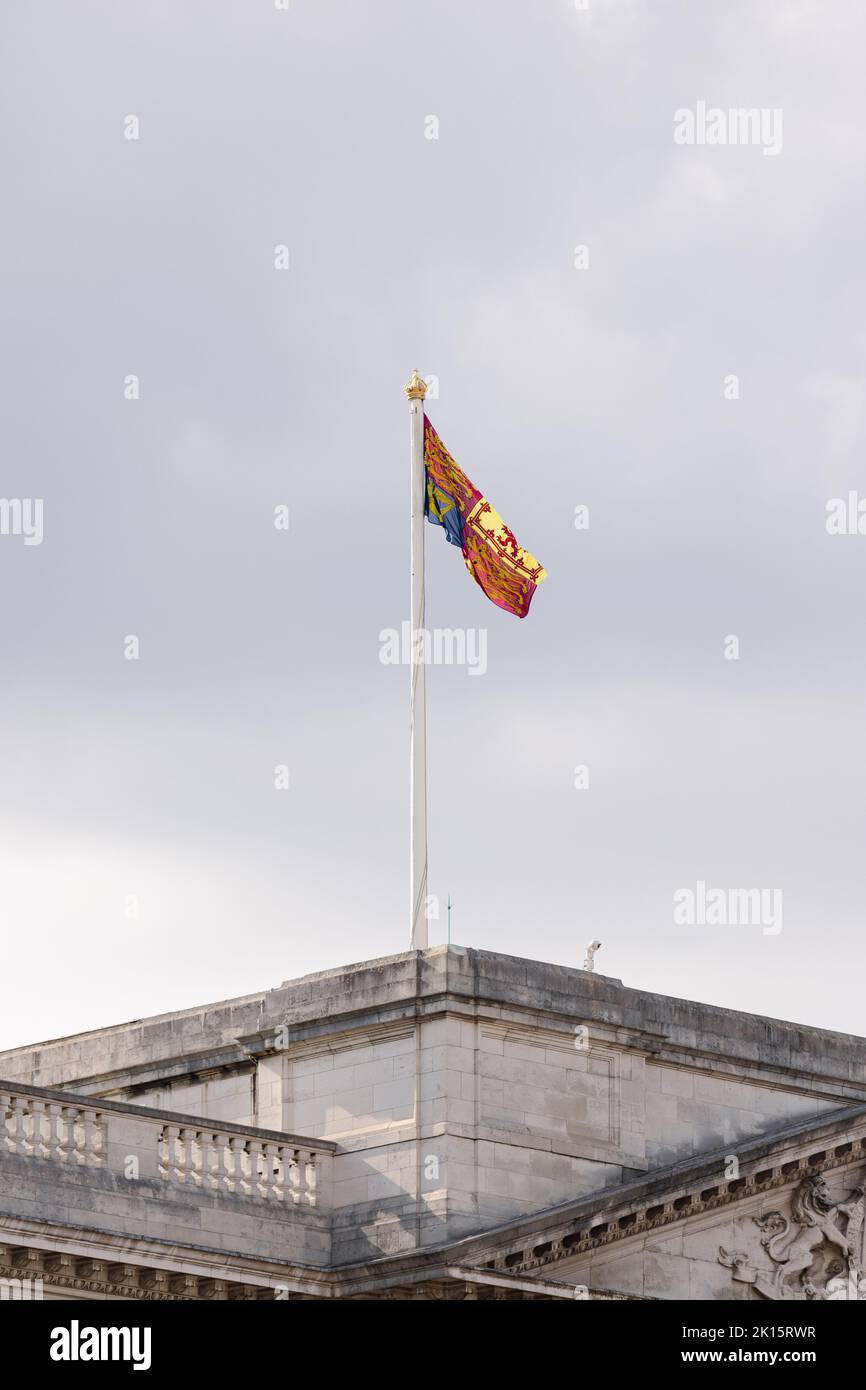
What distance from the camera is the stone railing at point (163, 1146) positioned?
4041 centimetres

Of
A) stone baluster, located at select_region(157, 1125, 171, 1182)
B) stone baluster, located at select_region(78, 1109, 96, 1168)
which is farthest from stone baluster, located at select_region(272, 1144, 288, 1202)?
stone baluster, located at select_region(78, 1109, 96, 1168)

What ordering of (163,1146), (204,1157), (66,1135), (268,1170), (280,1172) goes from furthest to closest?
(280,1172) → (268,1170) → (204,1157) → (163,1146) → (66,1135)

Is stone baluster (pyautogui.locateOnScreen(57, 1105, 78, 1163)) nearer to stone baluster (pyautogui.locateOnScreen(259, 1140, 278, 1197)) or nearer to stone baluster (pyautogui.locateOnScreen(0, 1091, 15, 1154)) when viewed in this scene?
stone baluster (pyautogui.locateOnScreen(0, 1091, 15, 1154))

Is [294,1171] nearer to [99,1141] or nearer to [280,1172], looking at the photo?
[280,1172]

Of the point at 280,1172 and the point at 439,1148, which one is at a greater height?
the point at 439,1148

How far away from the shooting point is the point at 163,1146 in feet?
138

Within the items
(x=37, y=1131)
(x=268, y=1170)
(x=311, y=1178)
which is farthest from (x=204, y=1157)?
(x=37, y=1131)

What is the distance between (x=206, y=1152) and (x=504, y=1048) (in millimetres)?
3938

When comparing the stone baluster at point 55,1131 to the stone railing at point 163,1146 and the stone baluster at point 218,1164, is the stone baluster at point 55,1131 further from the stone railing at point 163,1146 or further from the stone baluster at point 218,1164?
the stone baluster at point 218,1164

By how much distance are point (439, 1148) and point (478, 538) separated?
31.0 feet

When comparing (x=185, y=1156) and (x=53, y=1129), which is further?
(x=185, y=1156)

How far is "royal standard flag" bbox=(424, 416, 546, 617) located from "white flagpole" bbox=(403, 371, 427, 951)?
0.79 ft

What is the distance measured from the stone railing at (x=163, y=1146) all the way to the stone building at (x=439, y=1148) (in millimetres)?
36
